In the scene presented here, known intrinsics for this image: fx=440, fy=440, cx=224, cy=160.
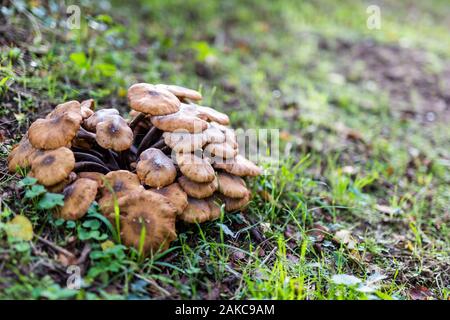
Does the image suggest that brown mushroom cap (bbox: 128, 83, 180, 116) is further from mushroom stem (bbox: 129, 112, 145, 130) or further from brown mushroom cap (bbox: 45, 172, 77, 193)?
brown mushroom cap (bbox: 45, 172, 77, 193)

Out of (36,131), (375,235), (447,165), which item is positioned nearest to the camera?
(36,131)

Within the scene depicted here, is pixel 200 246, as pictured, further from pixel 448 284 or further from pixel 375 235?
pixel 448 284

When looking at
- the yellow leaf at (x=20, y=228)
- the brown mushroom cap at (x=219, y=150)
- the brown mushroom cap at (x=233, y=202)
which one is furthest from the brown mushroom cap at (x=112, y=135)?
the brown mushroom cap at (x=233, y=202)

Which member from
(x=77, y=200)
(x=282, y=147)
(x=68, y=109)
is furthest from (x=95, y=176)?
(x=282, y=147)

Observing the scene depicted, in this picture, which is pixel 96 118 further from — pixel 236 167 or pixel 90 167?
pixel 236 167

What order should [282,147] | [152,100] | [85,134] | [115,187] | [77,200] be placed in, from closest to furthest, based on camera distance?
[77,200] < [115,187] < [152,100] < [85,134] < [282,147]

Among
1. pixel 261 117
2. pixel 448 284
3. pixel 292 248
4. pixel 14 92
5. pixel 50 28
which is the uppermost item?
pixel 50 28

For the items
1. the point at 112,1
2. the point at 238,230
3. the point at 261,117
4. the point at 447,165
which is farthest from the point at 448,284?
the point at 112,1
